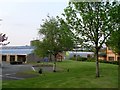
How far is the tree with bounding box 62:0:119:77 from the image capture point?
2548cm

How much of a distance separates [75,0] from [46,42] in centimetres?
1615

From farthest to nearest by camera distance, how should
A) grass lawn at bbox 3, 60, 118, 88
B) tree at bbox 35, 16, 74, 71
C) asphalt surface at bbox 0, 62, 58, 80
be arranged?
1. tree at bbox 35, 16, 74, 71
2. asphalt surface at bbox 0, 62, 58, 80
3. grass lawn at bbox 3, 60, 118, 88

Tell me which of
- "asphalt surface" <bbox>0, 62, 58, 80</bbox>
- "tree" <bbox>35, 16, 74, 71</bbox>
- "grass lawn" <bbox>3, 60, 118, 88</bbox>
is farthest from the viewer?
"tree" <bbox>35, 16, 74, 71</bbox>

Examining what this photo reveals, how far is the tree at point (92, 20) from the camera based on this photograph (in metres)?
25.5

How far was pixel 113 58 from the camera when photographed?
275 ft

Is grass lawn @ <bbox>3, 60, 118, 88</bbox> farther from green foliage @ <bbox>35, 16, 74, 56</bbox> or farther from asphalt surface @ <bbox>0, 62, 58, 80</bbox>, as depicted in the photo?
green foliage @ <bbox>35, 16, 74, 56</bbox>

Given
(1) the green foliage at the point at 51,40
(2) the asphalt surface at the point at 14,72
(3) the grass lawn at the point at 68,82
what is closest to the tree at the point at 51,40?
(1) the green foliage at the point at 51,40

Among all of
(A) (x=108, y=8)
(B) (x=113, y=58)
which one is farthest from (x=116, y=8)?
(B) (x=113, y=58)

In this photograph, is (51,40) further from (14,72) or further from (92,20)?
(92,20)

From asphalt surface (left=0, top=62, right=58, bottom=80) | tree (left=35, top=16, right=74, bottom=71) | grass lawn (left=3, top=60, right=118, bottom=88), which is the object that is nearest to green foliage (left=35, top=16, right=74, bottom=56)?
tree (left=35, top=16, right=74, bottom=71)

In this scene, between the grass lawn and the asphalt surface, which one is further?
the asphalt surface

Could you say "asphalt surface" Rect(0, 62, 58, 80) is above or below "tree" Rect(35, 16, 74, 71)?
below

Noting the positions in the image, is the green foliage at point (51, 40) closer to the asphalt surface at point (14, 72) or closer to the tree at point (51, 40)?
the tree at point (51, 40)

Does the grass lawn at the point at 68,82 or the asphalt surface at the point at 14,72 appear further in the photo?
the asphalt surface at the point at 14,72
